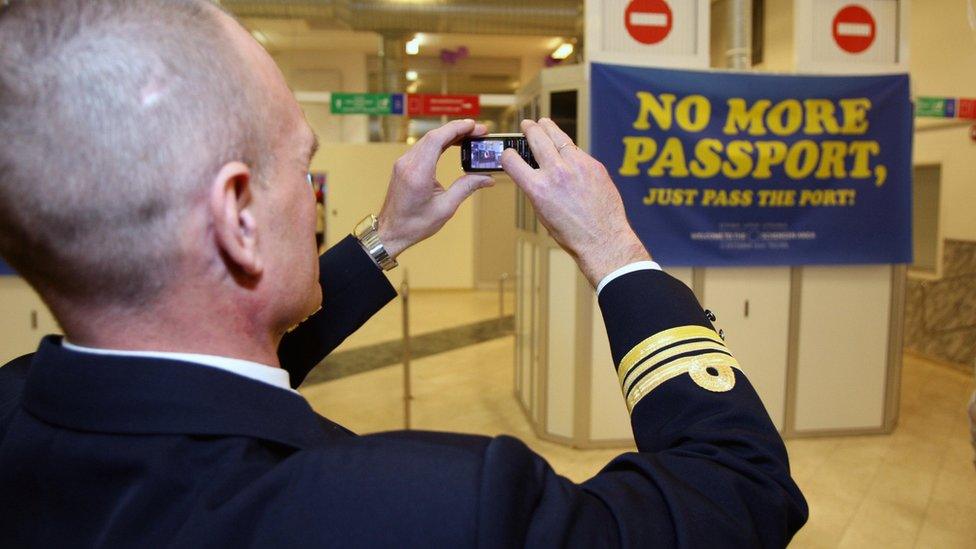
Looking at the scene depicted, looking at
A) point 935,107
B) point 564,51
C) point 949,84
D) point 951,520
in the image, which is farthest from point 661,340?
point 564,51

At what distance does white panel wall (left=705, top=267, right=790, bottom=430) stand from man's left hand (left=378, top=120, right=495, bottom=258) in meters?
2.78

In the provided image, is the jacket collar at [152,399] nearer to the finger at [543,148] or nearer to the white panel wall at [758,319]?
the finger at [543,148]

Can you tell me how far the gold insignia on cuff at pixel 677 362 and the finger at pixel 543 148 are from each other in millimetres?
236

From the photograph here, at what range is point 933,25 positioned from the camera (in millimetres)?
5438

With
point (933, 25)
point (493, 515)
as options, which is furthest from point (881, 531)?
point (933, 25)

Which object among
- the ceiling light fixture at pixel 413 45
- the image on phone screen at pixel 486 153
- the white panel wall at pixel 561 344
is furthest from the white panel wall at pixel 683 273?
the ceiling light fixture at pixel 413 45

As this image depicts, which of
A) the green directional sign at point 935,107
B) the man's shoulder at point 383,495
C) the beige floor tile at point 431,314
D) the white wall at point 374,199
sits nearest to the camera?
the man's shoulder at point 383,495

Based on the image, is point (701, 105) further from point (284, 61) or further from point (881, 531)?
point (284, 61)

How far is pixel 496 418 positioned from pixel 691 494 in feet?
12.0

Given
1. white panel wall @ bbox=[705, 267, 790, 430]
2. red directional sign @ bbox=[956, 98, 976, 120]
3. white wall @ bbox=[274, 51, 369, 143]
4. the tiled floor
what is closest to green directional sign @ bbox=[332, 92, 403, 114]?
the tiled floor

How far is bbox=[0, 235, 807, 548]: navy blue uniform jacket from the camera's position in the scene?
46 centimetres

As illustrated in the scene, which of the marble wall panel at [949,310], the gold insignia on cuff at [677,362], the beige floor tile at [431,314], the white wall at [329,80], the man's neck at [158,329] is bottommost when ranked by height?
the beige floor tile at [431,314]

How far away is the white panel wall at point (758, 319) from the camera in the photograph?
3.54m

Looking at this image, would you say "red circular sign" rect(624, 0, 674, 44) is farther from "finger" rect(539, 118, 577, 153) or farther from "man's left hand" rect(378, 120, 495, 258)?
"finger" rect(539, 118, 577, 153)
